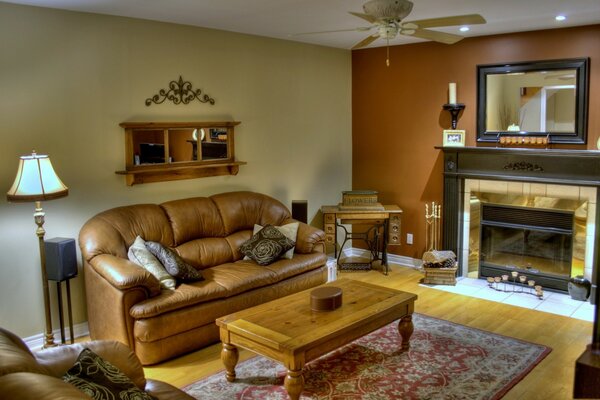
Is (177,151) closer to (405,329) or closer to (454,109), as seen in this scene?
(405,329)

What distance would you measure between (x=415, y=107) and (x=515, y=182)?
4.52ft

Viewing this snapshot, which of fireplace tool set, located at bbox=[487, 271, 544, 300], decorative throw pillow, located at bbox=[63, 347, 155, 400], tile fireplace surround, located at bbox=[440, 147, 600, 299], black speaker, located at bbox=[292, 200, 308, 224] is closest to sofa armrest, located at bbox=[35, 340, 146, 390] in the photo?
decorative throw pillow, located at bbox=[63, 347, 155, 400]

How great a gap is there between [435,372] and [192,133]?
116 inches

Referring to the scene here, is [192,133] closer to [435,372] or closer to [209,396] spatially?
[209,396]

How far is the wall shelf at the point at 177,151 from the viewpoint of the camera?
15.3ft

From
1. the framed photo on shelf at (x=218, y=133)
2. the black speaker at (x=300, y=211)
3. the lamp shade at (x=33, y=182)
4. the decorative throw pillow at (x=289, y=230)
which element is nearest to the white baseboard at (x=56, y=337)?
the lamp shade at (x=33, y=182)

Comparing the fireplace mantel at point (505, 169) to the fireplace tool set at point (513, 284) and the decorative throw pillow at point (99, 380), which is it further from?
the decorative throw pillow at point (99, 380)

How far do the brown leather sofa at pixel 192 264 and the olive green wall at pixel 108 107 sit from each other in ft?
0.87

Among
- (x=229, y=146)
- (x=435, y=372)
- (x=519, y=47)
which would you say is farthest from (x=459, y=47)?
(x=435, y=372)

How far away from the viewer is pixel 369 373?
146 inches

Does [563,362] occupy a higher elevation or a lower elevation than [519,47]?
lower

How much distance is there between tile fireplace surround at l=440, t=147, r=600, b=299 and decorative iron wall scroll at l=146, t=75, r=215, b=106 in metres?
2.63

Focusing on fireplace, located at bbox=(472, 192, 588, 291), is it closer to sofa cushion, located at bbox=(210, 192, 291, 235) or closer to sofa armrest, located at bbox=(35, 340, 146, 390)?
sofa cushion, located at bbox=(210, 192, 291, 235)

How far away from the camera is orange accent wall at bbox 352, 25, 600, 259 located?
17.7ft
